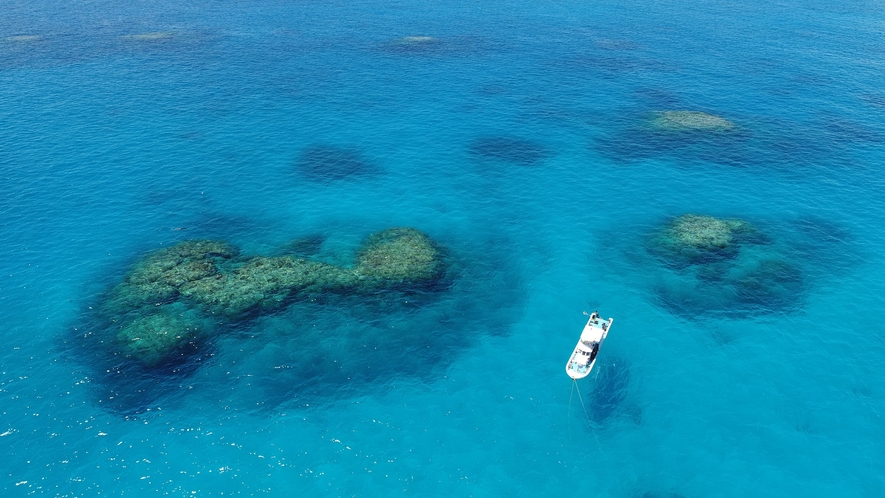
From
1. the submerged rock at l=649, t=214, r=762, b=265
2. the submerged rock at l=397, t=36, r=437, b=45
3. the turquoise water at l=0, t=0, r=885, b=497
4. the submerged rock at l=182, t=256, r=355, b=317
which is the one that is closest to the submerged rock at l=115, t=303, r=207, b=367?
the turquoise water at l=0, t=0, r=885, b=497

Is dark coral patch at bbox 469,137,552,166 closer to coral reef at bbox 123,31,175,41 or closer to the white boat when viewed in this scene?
the white boat

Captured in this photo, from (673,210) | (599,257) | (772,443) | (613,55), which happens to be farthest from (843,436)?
(613,55)

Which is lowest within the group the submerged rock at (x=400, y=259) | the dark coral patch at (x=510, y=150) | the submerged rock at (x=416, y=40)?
the submerged rock at (x=400, y=259)

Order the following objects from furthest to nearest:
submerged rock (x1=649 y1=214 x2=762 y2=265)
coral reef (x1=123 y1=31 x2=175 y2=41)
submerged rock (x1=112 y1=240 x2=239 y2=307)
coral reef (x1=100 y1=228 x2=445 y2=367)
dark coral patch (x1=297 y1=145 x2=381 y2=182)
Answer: coral reef (x1=123 y1=31 x2=175 y2=41), dark coral patch (x1=297 y1=145 x2=381 y2=182), submerged rock (x1=649 y1=214 x2=762 y2=265), submerged rock (x1=112 y1=240 x2=239 y2=307), coral reef (x1=100 y1=228 x2=445 y2=367)

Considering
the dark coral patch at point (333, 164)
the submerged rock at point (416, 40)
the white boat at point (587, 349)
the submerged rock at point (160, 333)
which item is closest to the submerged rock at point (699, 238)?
the white boat at point (587, 349)

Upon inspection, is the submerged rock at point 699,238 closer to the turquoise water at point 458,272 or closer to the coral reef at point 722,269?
the coral reef at point 722,269

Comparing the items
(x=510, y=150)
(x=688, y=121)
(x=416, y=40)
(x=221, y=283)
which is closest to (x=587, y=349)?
(x=221, y=283)
